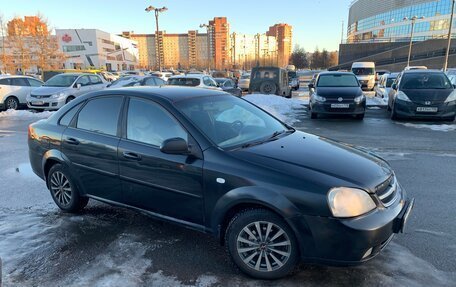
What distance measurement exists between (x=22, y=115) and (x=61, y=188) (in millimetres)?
11349

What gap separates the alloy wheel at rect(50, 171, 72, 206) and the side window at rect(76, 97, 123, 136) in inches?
28.0

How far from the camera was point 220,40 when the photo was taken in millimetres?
93188

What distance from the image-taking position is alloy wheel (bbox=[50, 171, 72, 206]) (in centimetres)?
437

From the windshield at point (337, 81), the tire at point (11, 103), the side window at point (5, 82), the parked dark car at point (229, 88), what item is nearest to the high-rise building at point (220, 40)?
the parked dark car at point (229, 88)

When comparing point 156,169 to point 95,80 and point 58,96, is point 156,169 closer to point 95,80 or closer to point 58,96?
point 58,96

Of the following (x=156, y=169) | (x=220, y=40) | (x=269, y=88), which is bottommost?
(x=269, y=88)

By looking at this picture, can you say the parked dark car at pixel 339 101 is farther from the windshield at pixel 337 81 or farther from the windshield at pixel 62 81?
the windshield at pixel 62 81

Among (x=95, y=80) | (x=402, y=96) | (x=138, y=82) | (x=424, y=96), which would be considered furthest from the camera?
(x=138, y=82)

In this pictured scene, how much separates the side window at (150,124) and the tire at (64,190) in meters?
1.20

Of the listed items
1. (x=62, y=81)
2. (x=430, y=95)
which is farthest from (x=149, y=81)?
(x=430, y=95)

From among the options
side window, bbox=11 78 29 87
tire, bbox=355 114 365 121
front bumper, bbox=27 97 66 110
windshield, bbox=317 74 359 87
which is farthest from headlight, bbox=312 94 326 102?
side window, bbox=11 78 29 87

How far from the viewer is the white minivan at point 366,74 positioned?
2827cm

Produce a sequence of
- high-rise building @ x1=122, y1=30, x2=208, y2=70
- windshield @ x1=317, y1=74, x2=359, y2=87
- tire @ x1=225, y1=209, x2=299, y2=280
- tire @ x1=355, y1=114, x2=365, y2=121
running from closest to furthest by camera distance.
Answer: tire @ x1=225, y1=209, x2=299, y2=280, tire @ x1=355, y1=114, x2=365, y2=121, windshield @ x1=317, y1=74, x2=359, y2=87, high-rise building @ x1=122, y1=30, x2=208, y2=70

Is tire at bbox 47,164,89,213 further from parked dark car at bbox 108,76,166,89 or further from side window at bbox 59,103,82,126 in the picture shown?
parked dark car at bbox 108,76,166,89
